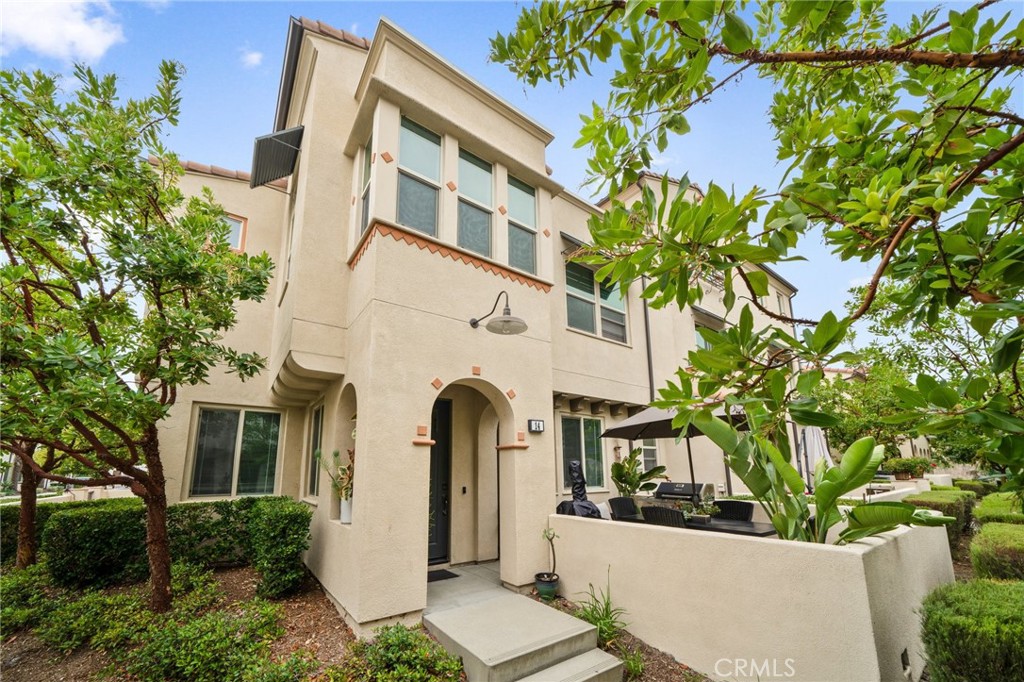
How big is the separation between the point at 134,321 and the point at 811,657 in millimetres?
7999

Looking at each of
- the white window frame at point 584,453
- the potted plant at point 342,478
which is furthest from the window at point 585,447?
the potted plant at point 342,478

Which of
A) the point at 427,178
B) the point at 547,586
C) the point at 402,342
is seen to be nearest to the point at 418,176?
the point at 427,178

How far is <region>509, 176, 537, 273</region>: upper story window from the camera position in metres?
7.98

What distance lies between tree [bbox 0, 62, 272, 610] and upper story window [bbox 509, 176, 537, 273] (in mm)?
4101

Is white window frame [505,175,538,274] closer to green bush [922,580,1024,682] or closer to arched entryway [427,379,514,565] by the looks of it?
arched entryway [427,379,514,565]

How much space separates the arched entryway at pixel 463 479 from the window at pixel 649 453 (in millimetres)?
4550

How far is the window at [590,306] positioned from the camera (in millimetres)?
9992

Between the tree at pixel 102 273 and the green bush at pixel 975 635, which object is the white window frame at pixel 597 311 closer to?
the tree at pixel 102 273

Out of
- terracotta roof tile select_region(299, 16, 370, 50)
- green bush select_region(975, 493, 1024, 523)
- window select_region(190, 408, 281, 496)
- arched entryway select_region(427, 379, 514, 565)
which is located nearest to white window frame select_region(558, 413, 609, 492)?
arched entryway select_region(427, 379, 514, 565)

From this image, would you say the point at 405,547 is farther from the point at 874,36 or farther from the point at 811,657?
the point at 874,36

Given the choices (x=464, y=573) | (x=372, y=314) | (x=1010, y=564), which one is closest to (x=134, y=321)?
(x=372, y=314)

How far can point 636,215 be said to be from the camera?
2133 millimetres

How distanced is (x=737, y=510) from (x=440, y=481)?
508 cm

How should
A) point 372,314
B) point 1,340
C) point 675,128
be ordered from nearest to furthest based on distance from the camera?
point 675,128 → point 1,340 → point 372,314
